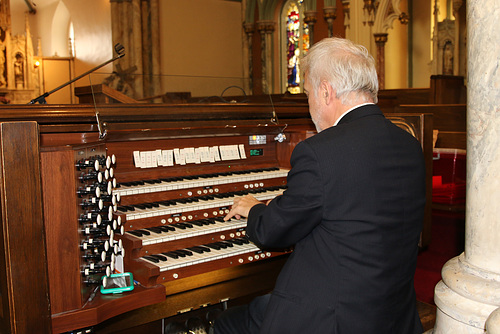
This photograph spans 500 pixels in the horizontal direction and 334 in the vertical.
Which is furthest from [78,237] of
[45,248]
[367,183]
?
[367,183]

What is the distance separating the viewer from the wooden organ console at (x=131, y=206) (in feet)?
6.79

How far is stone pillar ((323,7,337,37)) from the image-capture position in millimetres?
→ 13055

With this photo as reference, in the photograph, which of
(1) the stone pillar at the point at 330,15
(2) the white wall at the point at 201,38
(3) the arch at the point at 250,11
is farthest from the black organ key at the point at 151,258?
(3) the arch at the point at 250,11

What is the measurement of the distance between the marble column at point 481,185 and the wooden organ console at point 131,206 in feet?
4.19

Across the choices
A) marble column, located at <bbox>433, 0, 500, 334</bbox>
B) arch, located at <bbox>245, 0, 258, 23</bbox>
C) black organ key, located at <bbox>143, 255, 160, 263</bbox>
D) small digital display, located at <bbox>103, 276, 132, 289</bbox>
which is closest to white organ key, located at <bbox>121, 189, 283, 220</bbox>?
black organ key, located at <bbox>143, 255, 160, 263</bbox>

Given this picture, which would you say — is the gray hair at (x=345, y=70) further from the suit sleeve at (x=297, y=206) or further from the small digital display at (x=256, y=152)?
the small digital display at (x=256, y=152)

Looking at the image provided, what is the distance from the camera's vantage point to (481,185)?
1.91 m

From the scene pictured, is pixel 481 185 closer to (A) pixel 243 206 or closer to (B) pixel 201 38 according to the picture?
(A) pixel 243 206

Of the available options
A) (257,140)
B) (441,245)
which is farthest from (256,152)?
(441,245)

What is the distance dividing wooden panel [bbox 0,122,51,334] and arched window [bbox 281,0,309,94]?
531 inches

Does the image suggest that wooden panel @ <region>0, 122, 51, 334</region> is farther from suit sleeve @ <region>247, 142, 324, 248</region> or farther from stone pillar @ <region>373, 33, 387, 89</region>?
stone pillar @ <region>373, 33, 387, 89</region>

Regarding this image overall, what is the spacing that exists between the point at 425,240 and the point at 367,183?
9.05ft

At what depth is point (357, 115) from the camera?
77.7 inches

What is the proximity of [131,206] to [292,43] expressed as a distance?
13682 millimetres
